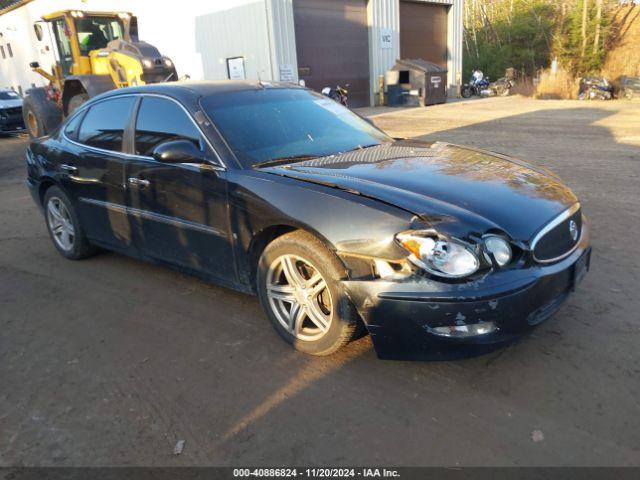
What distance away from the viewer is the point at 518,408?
258 cm

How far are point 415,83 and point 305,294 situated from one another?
59.1 feet

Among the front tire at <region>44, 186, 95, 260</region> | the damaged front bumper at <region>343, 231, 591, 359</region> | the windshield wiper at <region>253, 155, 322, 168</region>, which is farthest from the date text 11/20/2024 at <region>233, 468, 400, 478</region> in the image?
the front tire at <region>44, 186, 95, 260</region>

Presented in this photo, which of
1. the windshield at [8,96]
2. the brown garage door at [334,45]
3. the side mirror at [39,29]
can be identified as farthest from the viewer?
the brown garage door at [334,45]

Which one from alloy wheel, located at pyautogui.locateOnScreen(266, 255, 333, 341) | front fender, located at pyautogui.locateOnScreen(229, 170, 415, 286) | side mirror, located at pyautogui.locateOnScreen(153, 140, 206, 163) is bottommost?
alloy wheel, located at pyautogui.locateOnScreen(266, 255, 333, 341)

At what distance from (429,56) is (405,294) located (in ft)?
76.2

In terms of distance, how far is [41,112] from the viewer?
13000 millimetres

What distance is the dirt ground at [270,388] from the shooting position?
7.87ft

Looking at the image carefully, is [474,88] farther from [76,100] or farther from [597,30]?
[76,100]

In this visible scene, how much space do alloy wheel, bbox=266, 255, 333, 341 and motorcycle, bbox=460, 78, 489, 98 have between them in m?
23.8

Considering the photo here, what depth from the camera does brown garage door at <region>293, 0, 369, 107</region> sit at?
18203mm

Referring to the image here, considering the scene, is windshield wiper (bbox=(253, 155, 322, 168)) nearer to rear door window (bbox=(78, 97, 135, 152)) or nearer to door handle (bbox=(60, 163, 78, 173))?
rear door window (bbox=(78, 97, 135, 152))

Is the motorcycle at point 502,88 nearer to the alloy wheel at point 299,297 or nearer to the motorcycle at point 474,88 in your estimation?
the motorcycle at point 474,88

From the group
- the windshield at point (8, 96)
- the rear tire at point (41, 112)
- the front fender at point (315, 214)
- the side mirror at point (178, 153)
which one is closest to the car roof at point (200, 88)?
the side mirror at point (178, 153)

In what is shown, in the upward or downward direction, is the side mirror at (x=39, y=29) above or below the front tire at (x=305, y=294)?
above
